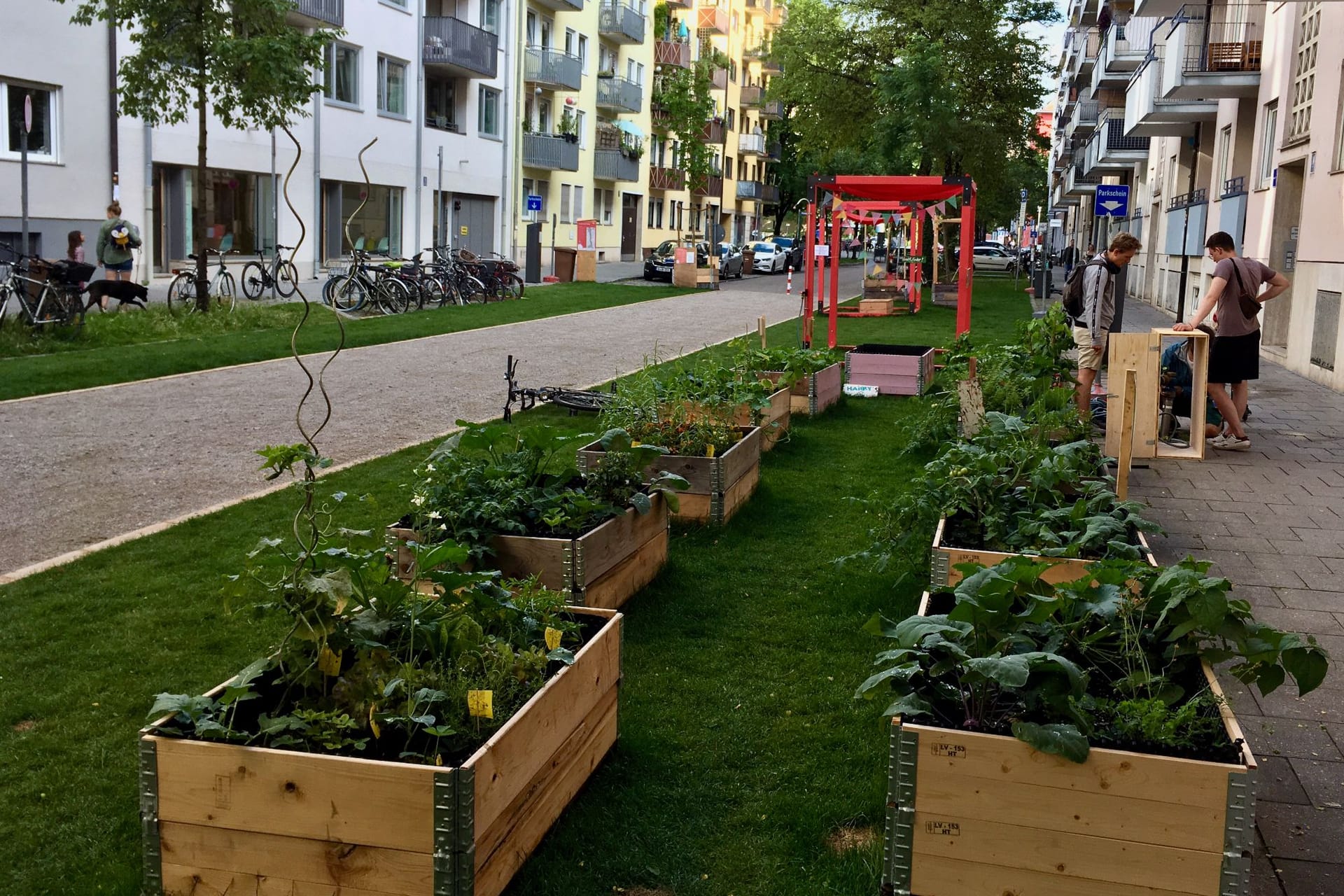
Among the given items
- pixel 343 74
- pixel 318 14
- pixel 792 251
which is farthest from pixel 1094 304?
pixel 792 251

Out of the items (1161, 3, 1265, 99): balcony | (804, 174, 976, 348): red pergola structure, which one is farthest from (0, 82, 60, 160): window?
(1161, 3, 1265, 99): balcony

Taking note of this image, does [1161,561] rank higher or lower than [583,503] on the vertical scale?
lower

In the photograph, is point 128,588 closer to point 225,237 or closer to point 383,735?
point 383,735

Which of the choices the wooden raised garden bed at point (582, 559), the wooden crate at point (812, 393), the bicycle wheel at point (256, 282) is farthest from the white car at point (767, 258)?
the wooden raised garden bed at point (582, 559)

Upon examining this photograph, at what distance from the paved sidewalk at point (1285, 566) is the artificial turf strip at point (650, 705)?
123 cm

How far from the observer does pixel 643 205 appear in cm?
6019

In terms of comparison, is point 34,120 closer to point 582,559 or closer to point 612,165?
point 582,559

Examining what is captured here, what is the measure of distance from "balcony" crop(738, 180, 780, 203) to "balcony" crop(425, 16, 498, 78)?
41.1 meters

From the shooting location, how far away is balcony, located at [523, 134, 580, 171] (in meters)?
45.5

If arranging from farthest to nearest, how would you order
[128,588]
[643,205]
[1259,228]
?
[643,205] < [1259,228] < [128,588]

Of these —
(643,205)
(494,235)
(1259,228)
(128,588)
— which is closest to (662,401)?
(128,588)

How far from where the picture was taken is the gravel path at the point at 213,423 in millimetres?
8039

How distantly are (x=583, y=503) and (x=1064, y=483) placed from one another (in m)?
2.48

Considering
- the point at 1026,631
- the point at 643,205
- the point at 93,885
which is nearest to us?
the point at 93,885
